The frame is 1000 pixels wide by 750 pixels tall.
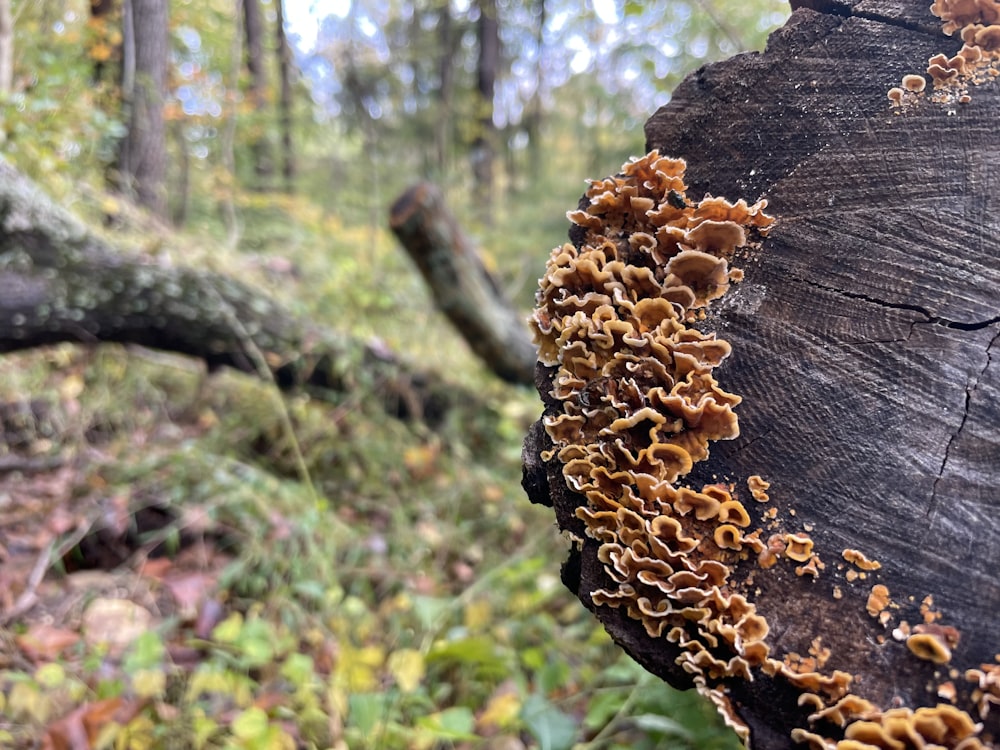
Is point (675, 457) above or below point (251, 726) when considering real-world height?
above

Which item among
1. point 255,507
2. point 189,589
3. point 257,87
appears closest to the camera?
point 189,589

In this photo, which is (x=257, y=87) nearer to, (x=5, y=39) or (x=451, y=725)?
(x=5, y=39)

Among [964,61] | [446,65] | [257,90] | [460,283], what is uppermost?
[446,65]

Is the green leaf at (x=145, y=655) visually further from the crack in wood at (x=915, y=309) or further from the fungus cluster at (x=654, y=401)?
the crack in wood at (x=915, y=309)

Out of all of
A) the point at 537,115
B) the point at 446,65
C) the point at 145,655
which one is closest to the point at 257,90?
the point at 446,65

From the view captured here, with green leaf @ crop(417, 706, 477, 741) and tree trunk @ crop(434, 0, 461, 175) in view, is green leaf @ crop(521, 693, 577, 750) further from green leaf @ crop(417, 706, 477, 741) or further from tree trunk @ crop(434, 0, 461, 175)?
tree trunk @ crop(434, 0, 461, 175)

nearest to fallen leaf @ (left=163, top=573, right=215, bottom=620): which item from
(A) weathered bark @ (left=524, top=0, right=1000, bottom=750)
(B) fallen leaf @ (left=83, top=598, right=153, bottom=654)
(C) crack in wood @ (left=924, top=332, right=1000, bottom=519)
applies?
(B) fallen leaf @ (left=83, top=598, right=153, bottom=654)

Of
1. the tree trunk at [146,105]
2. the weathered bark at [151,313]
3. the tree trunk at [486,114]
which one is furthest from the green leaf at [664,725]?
the tree trunk at [486,114]

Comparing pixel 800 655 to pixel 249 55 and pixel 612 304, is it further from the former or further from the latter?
pixel 249 55
